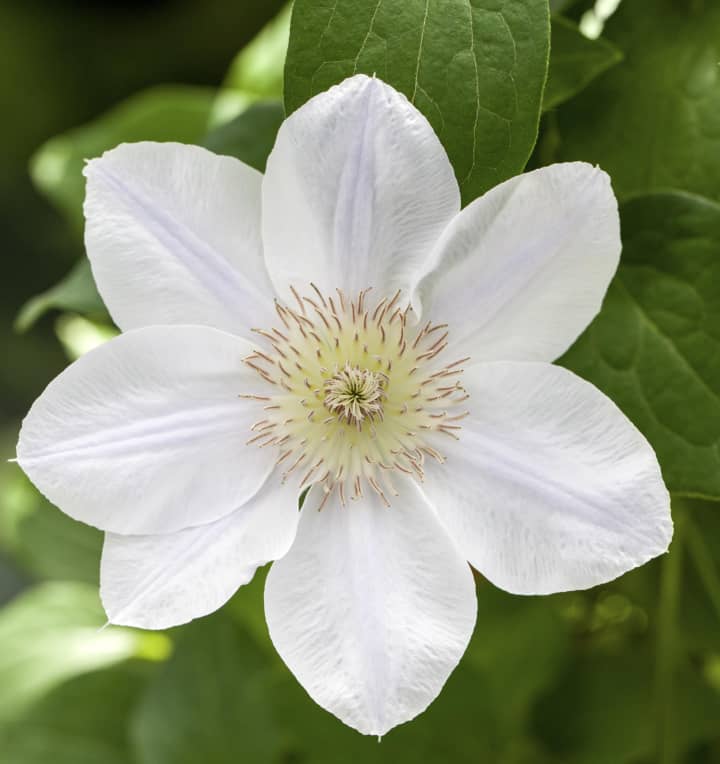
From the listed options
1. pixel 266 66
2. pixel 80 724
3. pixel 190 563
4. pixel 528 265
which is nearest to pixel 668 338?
pixel 528 265

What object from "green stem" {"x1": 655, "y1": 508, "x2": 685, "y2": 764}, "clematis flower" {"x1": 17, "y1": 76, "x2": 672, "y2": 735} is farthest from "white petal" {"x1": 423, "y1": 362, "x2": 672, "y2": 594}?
"green stem" {"x1": 655, "y1": 508, "x2": 685, "y2": 764}

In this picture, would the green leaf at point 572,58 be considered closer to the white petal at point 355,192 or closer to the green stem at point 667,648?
the white petal at point 355,192

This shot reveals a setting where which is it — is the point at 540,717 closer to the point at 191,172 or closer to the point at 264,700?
the point at 264,700

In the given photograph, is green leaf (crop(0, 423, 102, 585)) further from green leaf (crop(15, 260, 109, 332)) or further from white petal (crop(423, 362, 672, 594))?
white petal (crop(423, 362, 672, 594))

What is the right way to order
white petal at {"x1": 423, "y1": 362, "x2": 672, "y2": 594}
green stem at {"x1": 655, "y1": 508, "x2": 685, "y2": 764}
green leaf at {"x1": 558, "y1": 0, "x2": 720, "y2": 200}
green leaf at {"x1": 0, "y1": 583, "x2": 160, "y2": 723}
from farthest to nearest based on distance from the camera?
1. green leaf at {"x1": 0, "y1": 583, "x2": 160, "y2": 723}
2. green stem at {"x1": 655, "y1": 508, "x2": 685, "y2": 764}
3. green leaf at {"x1": 558, "y1": 0, "x2": 720, "y2": 200}
4. white petal at {"x1": 423, "y1": 362, "x2": 672, "y2": 594}

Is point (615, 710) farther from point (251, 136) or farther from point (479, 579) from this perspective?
point (251, 136)

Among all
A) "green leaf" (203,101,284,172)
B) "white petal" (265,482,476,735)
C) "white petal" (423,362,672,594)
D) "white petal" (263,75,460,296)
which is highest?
"white petal" (263,75,460,296)
